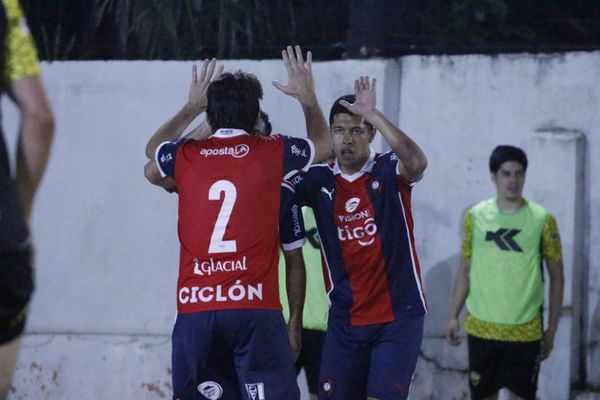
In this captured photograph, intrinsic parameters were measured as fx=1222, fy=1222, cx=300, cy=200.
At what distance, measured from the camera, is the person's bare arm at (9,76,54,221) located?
341 centimetres

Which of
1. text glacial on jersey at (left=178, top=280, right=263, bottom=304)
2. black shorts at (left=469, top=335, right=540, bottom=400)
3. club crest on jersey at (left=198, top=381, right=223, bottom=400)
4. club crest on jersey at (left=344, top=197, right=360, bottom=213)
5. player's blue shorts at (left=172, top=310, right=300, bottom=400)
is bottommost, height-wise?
black shorts at (left=469, top=335, right=540, bottom=400)

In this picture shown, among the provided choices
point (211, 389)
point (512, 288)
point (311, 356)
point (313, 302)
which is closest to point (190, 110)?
point (211, 389)

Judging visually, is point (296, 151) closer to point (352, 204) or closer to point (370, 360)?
point (352, 204)

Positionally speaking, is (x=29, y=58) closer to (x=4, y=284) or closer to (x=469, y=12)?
(x=4, y=284)

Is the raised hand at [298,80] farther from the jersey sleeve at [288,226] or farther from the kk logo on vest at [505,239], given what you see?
the kk logo on vest at [505,239]

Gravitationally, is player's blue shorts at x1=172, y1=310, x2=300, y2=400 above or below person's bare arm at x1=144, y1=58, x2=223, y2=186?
below

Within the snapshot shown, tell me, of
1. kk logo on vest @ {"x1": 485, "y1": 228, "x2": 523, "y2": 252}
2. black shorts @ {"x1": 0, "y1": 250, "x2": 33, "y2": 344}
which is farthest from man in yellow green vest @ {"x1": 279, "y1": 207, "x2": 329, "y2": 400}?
black shorts @ {"x1": 0, "y1": 250, "x2": 33, "y2": 344}

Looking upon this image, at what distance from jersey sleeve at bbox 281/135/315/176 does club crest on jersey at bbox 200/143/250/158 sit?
6.9 inches

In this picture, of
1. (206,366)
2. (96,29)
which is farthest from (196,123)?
(206,366)

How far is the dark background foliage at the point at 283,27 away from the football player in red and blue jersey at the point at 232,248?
157 inches

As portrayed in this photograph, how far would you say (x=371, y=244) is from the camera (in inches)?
248

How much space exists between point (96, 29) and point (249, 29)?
148cm

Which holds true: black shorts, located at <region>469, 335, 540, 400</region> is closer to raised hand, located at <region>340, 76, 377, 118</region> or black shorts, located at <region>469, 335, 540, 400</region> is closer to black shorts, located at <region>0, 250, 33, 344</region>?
raised hand, located at <region>340, 76, 377, 118</region>

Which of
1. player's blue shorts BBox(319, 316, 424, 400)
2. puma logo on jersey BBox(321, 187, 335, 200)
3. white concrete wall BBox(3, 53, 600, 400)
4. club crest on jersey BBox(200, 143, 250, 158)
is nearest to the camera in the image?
club crest on jersey BBox(200, 143, 250, 158)
